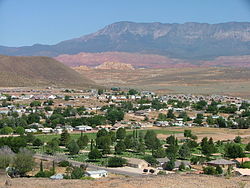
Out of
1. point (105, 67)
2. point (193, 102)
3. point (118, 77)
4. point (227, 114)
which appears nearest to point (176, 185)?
point (227, 114)

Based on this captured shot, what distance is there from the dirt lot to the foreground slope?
73.4m

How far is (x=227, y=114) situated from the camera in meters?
58.2

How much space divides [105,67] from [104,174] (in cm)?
14121

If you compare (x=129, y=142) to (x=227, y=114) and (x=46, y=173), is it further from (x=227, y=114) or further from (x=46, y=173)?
(x=227, y=114)

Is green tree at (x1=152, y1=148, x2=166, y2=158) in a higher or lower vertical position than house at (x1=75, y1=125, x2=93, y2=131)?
higher

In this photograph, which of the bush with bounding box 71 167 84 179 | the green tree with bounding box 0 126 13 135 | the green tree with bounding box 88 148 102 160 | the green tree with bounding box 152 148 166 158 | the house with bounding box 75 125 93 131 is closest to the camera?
the bush with bounding box 71 167 84 179

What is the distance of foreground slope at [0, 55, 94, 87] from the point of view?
3706 inches

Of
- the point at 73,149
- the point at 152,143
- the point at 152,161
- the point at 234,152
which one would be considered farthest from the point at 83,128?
the point at 234,152

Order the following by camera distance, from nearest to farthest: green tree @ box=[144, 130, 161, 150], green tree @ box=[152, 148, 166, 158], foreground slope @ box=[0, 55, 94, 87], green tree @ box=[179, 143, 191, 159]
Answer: green tree @ box=[152, 148, 166, 158] < green tree @ box=[179, 143, 191, 159] < green tree @ box=[144, 130, 161, 150] < foreground slope @ box=[0, 55, 94, 87]

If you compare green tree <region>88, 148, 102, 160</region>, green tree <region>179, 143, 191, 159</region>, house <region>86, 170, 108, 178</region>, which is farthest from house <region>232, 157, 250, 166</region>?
house <region>86, 170, 108, 178</region>

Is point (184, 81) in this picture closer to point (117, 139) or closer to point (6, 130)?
point (6, 130)

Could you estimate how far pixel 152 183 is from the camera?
16453 millimetres

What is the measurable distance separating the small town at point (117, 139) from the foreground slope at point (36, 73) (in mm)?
20280

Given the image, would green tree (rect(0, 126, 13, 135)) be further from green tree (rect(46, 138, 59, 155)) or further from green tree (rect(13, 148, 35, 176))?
green tree (rect(13, 148, 35, 176))
